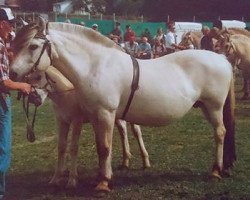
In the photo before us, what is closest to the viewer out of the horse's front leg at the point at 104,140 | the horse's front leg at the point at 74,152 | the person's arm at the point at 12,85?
the person's arm at the point at 12,85

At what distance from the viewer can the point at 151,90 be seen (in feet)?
22.4

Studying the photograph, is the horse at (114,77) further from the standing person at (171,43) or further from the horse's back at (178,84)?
the standing person at (171,43)

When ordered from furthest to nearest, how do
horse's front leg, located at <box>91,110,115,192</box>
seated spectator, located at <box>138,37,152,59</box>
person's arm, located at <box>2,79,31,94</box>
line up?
seated spectator, located at <box>138,37,152,59</box>, horse's front leg, located at <box>91,110,115,192</box>, person's arm, located at <box>2,79,31,94</box>

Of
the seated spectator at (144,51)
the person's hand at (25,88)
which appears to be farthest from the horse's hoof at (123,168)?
the seated spectator at (144,51)

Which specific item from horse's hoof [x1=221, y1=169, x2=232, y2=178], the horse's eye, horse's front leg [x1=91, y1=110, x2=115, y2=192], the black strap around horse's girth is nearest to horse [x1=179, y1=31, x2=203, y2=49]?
horse's hoof [x1=221, y1=169, x2=232, y2=178]

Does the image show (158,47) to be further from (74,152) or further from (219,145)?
(74,152)

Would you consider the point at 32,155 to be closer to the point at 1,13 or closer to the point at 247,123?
the point at 1,13

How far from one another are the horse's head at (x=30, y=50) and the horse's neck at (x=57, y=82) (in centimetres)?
68

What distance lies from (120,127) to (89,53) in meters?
1.88

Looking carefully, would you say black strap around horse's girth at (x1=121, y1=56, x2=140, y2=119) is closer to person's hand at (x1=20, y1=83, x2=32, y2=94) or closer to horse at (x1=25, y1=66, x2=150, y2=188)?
horse at (x1=25, y1=66, x2=150, y2=188)

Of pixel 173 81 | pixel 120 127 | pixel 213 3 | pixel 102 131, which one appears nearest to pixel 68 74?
pixel 102 131

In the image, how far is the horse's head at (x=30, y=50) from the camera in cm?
615

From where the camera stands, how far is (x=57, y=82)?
23.0 feet

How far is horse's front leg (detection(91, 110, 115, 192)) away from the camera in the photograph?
21.4 feet
